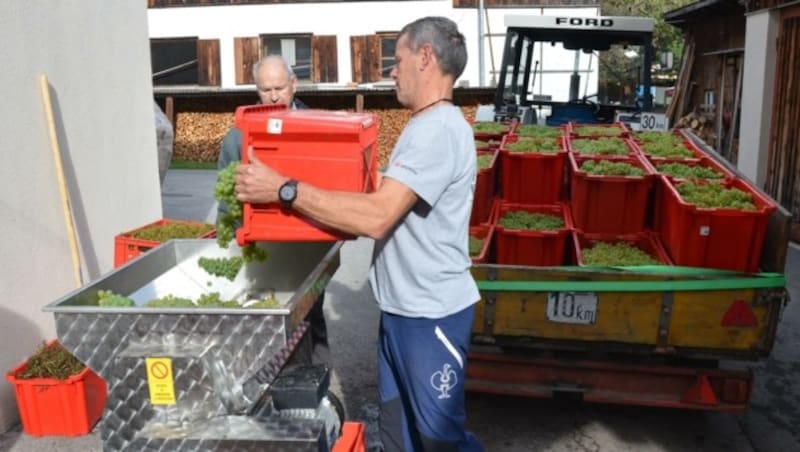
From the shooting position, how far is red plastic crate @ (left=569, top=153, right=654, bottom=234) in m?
4.75

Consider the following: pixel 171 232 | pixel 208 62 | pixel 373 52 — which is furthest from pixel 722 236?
pixel 208 62

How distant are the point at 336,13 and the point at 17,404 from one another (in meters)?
19.4

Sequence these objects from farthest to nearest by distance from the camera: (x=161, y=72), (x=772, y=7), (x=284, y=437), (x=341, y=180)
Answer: (x=161, y=72)
(x=772, y=7)
(x=341, y=180)
(x=284, y=437)

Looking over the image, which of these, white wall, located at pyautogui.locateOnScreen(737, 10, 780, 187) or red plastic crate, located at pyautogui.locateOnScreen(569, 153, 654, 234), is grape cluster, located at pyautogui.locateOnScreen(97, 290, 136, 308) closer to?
red plastic crate, located at pyautogui.locateOnScreen(569, 153, 654, 234)

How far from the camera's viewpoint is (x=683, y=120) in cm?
1712

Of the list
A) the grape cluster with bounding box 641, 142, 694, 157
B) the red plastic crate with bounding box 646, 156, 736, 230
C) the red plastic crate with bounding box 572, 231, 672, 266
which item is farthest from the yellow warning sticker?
the grape cluster with bounding box 641, 142, 694, 157

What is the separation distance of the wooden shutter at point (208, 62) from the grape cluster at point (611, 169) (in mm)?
19755

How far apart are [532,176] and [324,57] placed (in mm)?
18109

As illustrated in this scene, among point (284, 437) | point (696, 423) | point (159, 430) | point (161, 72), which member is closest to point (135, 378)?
point (159, 430)

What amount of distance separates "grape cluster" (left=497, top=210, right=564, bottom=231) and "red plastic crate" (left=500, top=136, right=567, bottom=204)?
29 cm

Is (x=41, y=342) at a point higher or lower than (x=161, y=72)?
lower

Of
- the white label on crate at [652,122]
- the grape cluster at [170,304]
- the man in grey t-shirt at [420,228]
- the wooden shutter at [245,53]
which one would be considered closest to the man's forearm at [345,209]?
the man in grey t-shirt at [420,228]

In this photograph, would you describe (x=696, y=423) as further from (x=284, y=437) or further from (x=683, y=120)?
(x=683, y=120)

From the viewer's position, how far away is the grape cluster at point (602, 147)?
569cm
